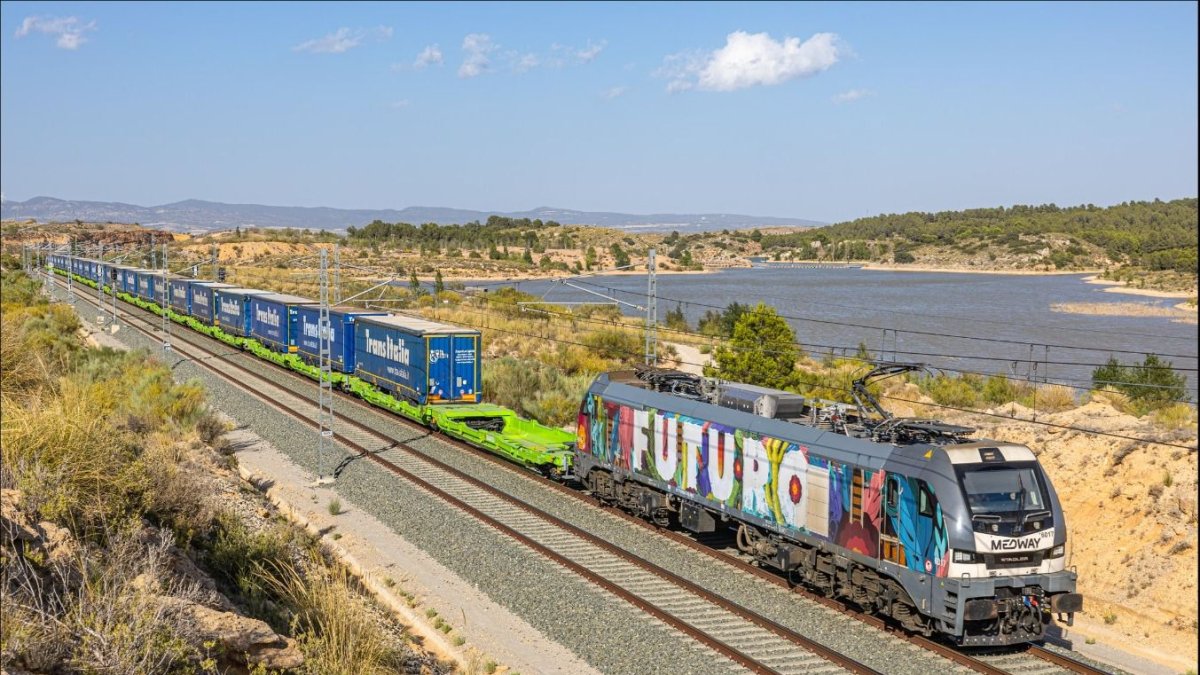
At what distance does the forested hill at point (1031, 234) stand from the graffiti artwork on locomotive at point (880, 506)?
102940 millimetres

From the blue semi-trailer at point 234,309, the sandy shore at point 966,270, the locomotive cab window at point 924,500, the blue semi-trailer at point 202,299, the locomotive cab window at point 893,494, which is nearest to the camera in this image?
the locomotive cab window at point 924,500

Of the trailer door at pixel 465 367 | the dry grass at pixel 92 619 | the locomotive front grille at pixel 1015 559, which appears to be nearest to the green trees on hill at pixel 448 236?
the trailer door at pixel 465 367

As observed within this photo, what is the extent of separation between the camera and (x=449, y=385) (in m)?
30.8

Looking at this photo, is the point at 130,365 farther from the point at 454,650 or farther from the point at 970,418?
the point at 970,418

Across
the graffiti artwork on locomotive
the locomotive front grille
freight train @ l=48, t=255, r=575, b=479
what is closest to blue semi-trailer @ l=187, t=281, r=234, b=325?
freight train @ l=48, t=255, r=575, b=479

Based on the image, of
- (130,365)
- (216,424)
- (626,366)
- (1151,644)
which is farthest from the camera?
(626,366)

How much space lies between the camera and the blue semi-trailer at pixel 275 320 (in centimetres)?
4228

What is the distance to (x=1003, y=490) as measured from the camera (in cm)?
1405

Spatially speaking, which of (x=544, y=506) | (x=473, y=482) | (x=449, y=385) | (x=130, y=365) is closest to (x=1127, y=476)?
(x=544, y=506)

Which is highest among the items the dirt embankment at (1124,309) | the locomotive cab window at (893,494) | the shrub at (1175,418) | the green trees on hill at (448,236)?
the green trees on hill at (448,236)

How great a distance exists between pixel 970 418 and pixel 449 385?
15.5 metres

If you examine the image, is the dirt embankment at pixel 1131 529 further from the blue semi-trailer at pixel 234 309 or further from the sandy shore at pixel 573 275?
the sandy shore at pixel 573 275

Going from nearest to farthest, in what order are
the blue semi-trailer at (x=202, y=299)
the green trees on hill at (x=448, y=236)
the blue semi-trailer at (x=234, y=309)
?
the blue semi-trailer at (x=234, y=309), the blue semi-trailer at (x=202, y=299), the green trees on hill at (x=448, y=236)

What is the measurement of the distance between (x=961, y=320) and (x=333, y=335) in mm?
43928
